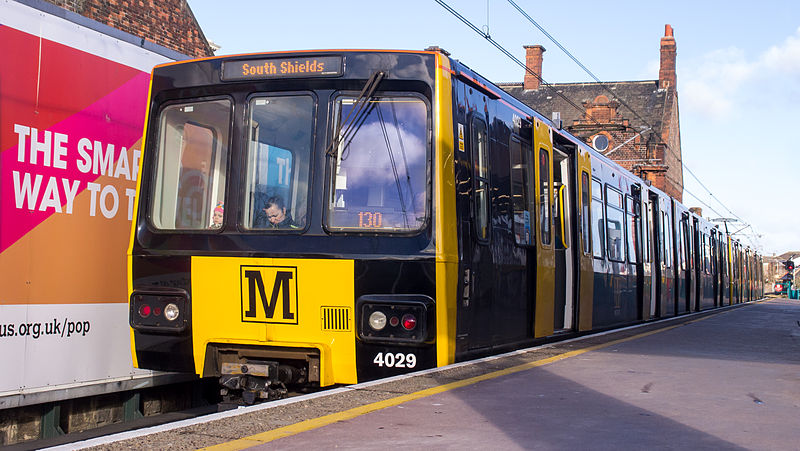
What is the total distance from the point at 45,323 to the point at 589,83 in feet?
171

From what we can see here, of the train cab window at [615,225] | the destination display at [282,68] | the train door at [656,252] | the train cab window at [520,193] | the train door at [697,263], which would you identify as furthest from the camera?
the train door at [697,263]

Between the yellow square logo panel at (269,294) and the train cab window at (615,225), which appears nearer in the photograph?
the yellow square logo panel at (269,294)

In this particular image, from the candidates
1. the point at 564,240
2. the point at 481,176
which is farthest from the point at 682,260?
the point at 481,176

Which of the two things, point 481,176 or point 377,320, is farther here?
point 481,176

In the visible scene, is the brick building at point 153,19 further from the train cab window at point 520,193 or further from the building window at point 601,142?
the building window at point 601,142

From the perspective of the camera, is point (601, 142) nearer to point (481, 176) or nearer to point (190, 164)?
point (481, 176)

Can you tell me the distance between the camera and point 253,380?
6.70 metres

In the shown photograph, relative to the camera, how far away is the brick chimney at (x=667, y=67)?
53553 mm

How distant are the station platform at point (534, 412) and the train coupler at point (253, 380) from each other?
47 centimetres

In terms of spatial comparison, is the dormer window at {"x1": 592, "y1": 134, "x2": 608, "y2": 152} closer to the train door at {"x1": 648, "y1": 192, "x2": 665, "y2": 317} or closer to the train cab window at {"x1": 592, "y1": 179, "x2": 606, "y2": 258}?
the train door at {"x1": 648, "y1": 192, "x2": 665, "y2": 317}

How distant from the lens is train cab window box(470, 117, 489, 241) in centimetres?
740

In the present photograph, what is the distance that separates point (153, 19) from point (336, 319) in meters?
10.3

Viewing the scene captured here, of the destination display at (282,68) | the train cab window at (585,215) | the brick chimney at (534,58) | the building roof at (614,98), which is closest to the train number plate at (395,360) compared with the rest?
the destination display at (282,68)

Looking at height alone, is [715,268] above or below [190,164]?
below
